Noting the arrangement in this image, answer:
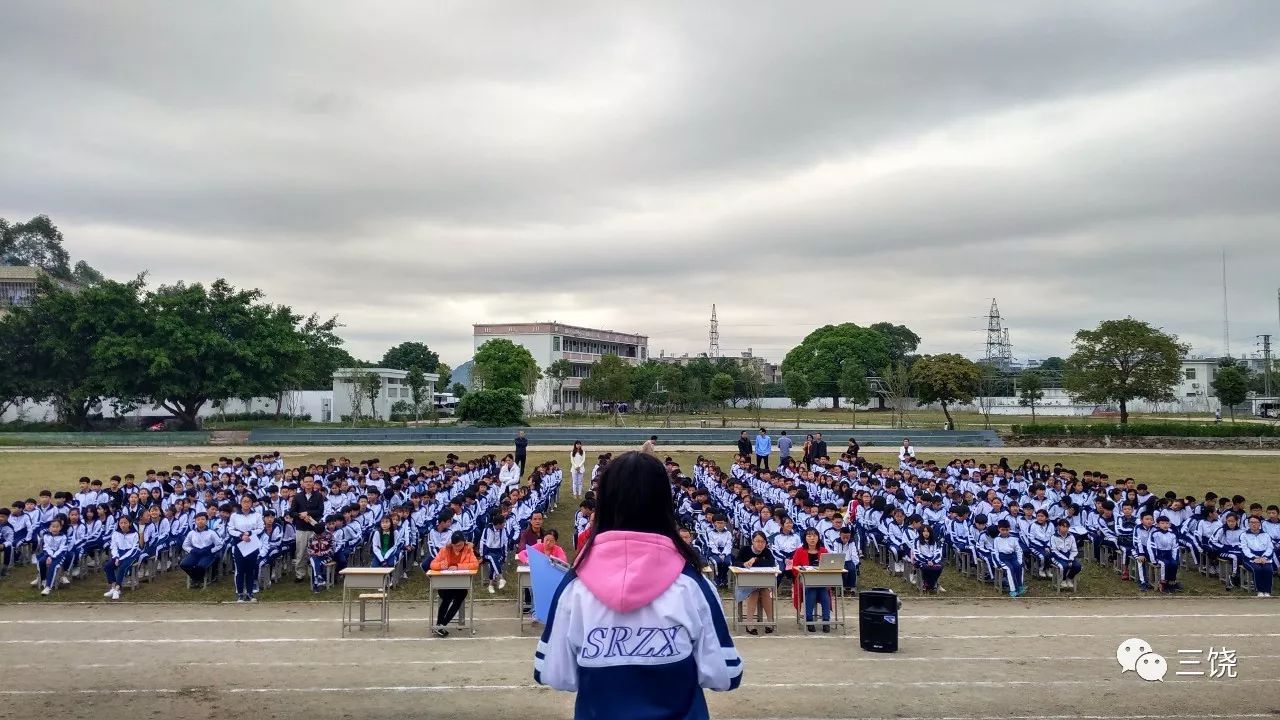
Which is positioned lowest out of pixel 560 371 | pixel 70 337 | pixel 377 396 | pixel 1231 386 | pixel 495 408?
pixel 495 408

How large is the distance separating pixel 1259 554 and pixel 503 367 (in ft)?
213

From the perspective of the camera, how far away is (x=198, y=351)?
47031 mm

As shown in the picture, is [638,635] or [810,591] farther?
[810,591]

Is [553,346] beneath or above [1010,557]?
above

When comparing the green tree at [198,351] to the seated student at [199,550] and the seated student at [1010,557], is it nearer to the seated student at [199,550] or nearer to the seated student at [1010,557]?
the seated student at [199,550]

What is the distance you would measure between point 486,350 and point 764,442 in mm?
57014

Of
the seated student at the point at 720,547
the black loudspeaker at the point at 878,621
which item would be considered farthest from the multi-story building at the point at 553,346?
the black loudspeaker at the point at 878,621

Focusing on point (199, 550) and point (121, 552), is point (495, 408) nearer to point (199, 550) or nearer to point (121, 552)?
point (199, 550)

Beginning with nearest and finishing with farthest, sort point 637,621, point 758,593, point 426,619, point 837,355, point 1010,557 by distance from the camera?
point 637,621 → point 758,593 → point 426,619 → point 1010,557 → point 837,355

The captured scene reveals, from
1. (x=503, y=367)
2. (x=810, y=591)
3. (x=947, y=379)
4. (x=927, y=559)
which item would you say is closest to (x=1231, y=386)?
(x=947, y=379)

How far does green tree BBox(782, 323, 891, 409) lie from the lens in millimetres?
89875

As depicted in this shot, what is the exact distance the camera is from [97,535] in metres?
14.6

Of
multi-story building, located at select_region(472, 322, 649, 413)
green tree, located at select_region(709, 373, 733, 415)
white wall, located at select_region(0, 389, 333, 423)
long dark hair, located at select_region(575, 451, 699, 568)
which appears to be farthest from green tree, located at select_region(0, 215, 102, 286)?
long dark hair, located at select_region(575, 451, 699, 568)

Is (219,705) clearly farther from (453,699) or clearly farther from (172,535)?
(172,535)
